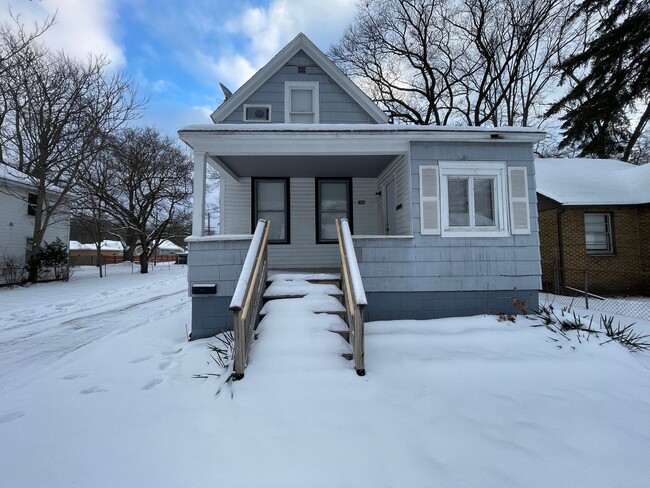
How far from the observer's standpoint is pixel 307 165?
280 inches

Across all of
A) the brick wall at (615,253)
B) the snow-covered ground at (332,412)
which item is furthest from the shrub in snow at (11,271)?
the brick wall at (615,253)

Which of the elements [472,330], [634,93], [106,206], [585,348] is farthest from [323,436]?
[106,206]

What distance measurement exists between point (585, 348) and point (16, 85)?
20.9 m

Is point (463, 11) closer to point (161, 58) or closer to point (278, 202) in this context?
point (161, 58)

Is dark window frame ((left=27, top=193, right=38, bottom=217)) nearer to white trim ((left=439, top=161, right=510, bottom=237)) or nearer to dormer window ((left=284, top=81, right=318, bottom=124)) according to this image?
dormer window ((left=284, top=81, right=318, bottom=124))

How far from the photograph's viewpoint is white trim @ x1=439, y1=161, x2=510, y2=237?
5.88 metres

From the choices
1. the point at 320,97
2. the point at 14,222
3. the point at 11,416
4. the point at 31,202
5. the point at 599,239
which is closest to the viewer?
the point at 11,416

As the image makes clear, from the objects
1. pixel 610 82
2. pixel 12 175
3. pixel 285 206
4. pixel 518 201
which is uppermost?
pixel 610 82

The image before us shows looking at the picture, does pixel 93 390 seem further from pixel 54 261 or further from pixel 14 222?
pixel 14 222

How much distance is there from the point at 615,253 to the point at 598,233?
791 millimetres

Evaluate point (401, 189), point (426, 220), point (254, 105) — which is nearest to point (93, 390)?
point (426, 220)

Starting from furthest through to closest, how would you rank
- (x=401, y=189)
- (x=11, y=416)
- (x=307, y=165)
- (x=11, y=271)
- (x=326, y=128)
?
(x=11, y=271) < (x=307, y=165) < (x=401, y=189) < (x=326, y=128) < (x=11, y=416)

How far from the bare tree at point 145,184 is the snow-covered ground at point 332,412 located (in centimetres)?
1898

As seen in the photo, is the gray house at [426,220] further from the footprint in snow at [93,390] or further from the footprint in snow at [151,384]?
the footprint in snow at [93,390]
